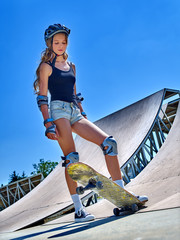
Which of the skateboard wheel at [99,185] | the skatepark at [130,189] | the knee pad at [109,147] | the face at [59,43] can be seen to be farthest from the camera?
the face at [59,43]

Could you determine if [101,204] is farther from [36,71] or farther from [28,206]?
[28,206]

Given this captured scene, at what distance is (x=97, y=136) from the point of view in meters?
3.55

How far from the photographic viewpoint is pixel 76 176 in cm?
314

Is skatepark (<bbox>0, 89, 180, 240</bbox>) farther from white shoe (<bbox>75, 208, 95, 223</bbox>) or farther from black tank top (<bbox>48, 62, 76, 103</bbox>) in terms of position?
black tank top (<bbox>48, 62, 76, 103</bbox>)

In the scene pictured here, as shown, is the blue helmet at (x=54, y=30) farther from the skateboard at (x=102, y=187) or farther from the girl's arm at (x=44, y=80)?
the skateboard at (x=102, y=187)

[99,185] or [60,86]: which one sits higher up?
[60,86]

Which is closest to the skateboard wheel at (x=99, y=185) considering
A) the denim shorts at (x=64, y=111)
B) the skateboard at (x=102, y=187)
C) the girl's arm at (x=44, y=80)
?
the skateboard at (x=102, y=187)

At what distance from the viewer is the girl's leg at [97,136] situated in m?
3.44

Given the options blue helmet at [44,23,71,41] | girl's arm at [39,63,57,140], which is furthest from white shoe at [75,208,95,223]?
blue helmet at [44,23,71,41]

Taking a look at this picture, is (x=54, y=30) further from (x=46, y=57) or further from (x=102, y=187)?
(x=102, y=187)

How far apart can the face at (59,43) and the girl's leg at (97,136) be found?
121cm

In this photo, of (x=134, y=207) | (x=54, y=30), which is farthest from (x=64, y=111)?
(x=134, y=207)

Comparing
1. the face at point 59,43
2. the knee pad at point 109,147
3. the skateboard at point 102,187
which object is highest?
the face at point 59,43

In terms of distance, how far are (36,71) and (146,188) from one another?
2690 millimetres
